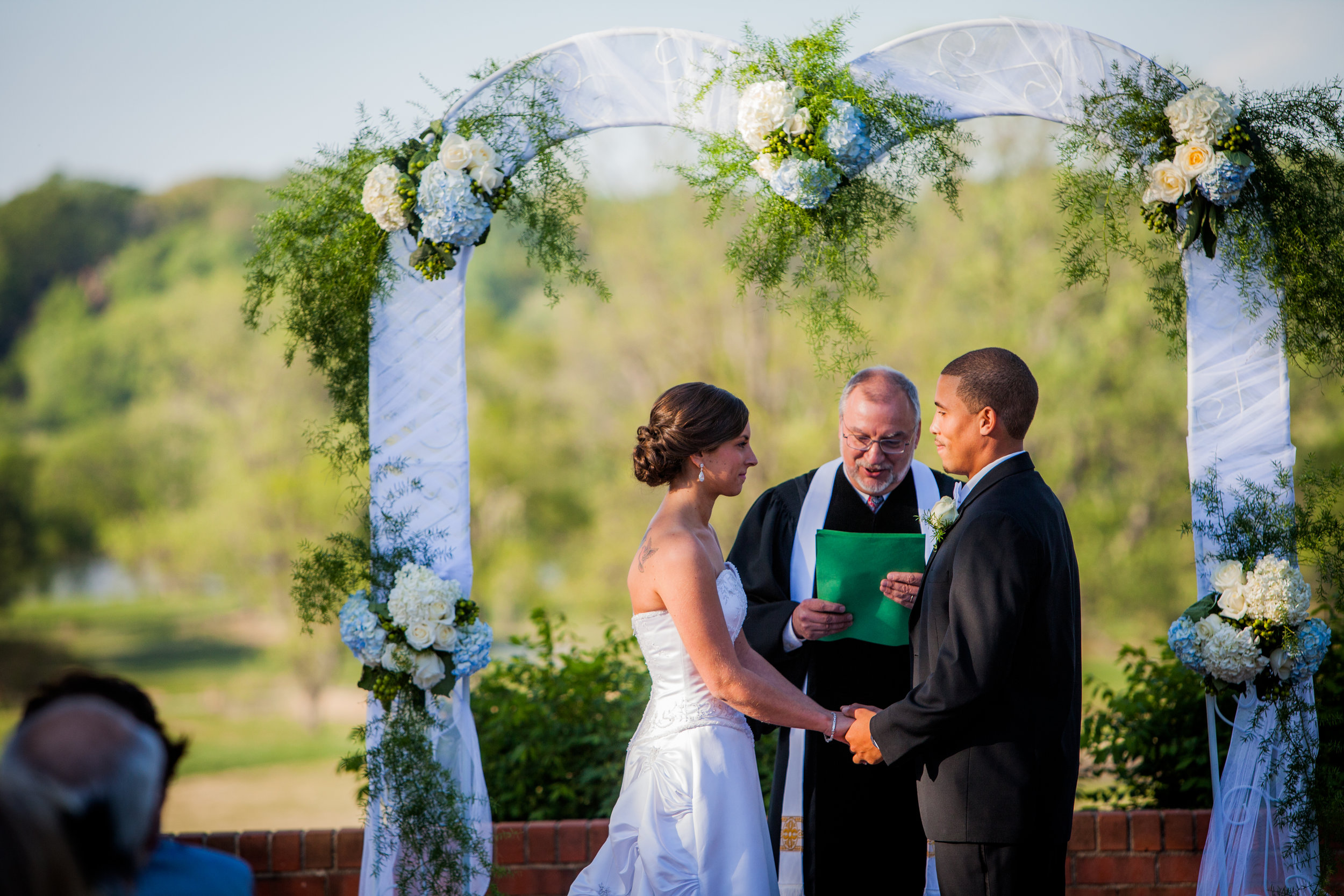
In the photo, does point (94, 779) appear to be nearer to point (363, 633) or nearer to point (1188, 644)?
point (363, 633)

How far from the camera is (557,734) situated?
4418 mm

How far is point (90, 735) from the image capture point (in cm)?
147

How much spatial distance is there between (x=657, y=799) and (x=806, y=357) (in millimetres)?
12794

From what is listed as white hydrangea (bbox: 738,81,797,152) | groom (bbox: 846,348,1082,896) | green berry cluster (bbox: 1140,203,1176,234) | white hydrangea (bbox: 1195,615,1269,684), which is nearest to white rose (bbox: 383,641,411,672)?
groom (bbox: 846,348,1082,896)

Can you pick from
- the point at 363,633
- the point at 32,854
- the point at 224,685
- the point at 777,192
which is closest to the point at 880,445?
the point at 777,192

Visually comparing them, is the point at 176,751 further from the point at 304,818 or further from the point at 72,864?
the point at 304,818

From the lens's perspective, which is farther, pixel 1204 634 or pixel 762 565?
pixel 762 565

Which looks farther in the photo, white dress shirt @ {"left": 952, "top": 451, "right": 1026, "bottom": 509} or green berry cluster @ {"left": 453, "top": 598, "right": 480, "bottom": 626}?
green berry cluster @ {"left": 453, "top": 598, "right": 480, "bottom": 626}

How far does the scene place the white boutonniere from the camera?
122 inches

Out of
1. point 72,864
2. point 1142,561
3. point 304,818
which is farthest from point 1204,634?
point 304,818

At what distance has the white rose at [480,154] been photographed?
3543 mm

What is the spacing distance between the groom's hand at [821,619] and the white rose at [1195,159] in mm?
1776

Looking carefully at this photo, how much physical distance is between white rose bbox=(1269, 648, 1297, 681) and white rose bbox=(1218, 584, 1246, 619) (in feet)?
0.50

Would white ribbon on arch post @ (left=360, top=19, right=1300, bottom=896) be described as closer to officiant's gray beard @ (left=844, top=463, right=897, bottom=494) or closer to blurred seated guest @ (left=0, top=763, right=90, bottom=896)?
officiant's gray beard @ (left=844, top=463, right=897, bottom=494)
